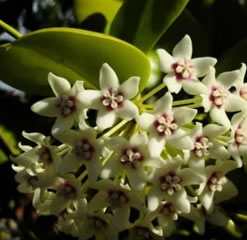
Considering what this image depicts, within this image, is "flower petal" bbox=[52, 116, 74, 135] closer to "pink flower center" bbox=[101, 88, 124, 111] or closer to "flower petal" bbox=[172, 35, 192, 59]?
"pink flower center" bbox=[101, 88, 124, 111]

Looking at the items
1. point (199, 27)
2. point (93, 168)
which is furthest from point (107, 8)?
point (93, 168)

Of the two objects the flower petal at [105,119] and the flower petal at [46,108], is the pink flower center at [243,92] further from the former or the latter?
the flower petal at [46,108]

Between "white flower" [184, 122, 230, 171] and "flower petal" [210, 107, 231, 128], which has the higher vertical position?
"flower petal" [210, 107, 231, 128]

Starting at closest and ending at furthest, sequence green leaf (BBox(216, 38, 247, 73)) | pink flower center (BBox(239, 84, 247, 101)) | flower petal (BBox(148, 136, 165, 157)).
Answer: flower petal (BBox(148, 136, 165, 157))
pink flower center (BBox(239, 84, 247, 101))
green leaf (BBox(216, 38, 247, 73))

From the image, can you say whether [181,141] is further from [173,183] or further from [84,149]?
[84,149]

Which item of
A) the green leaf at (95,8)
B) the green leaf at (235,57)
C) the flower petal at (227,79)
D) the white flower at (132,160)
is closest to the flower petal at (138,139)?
the white flower at (132,160)

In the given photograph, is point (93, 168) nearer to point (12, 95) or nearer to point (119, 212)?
point (119, 212)

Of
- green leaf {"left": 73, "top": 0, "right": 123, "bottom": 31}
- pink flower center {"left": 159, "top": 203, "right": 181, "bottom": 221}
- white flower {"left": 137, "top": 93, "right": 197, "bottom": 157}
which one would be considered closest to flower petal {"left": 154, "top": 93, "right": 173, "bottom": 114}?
white flower {"left": 137, "top": 93, "right": 197, "bottom": 157}
